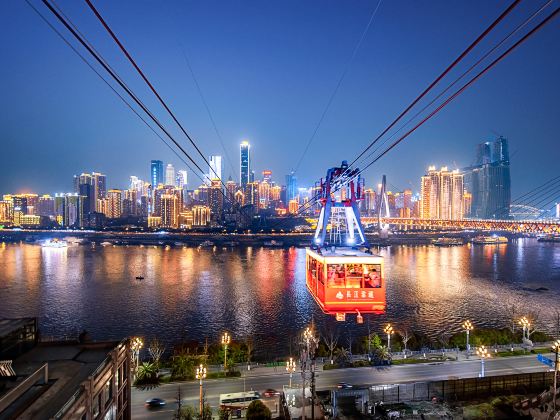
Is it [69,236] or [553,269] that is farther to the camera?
[69,236]

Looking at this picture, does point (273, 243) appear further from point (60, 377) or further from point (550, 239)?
point (60, 377)

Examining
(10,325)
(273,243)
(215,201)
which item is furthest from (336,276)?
(215,201)

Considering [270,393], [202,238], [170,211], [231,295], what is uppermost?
[170,211]

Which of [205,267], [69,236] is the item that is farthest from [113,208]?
[205,267]

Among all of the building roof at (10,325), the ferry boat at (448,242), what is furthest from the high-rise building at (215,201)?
the building roof at (10,325)

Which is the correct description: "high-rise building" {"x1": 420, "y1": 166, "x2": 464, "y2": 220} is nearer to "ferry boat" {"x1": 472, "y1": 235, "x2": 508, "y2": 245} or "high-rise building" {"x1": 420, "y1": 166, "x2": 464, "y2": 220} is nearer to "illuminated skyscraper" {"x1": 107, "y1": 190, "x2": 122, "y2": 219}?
"ferry boat" {"x1": 472, "y1": 235, "x2": 508, "y2": 245}

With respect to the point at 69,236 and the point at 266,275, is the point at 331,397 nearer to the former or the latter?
the point at 266,275
